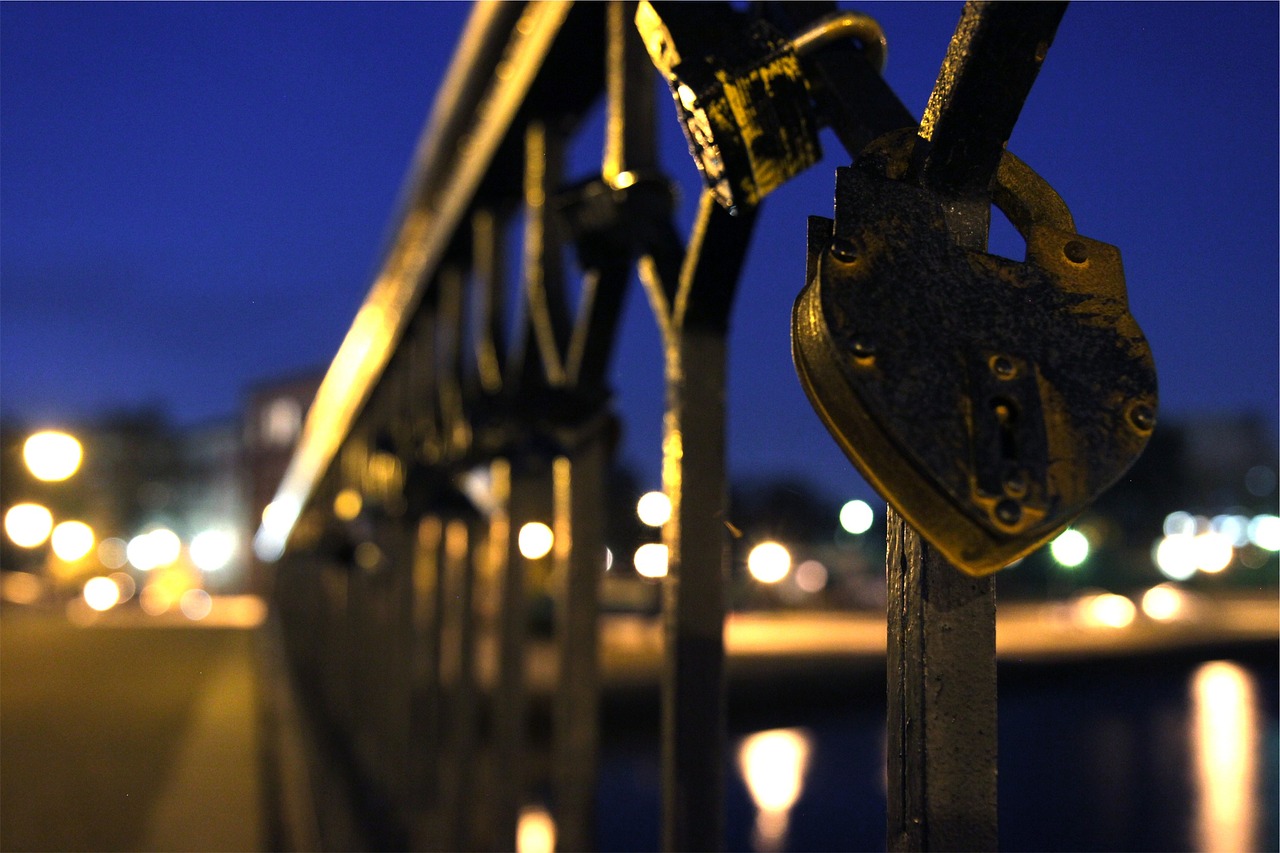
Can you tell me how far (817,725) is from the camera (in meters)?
15.3

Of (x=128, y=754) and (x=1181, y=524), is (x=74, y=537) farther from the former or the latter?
(x=1181, y=524)

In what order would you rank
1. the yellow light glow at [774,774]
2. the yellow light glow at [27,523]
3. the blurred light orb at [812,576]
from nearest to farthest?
1. the yellow light glow at [774,774]
2. the yellow light glow at [27,523]
3. the blurred light orb at [812,576]

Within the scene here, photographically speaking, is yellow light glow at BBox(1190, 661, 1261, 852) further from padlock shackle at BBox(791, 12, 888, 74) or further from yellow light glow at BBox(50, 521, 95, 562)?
yellow light glow at BBox(50, 521, 95, 562)

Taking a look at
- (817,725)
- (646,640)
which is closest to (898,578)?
(817,725)

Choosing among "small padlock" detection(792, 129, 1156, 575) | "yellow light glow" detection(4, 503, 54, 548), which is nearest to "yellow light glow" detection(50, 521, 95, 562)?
"yellow light glow" detection(4, 503, 54, 548)

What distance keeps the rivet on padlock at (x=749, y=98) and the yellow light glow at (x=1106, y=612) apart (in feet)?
38.6

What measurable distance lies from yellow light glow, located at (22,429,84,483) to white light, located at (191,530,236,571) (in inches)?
1937

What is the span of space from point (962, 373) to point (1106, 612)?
18.0 meters

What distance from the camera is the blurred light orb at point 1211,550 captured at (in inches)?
106

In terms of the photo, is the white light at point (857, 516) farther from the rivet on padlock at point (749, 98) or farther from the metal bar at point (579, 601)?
the metal bar at point (579, 601)

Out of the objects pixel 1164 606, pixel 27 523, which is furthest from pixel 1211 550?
pixel 27 523

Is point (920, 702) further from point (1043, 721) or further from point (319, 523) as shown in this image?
point (1043, 721)

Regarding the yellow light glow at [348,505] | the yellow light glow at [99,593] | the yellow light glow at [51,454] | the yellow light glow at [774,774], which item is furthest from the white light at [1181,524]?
the yellow light glow at [99,593]

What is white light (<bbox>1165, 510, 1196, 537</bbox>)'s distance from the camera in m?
2.70
